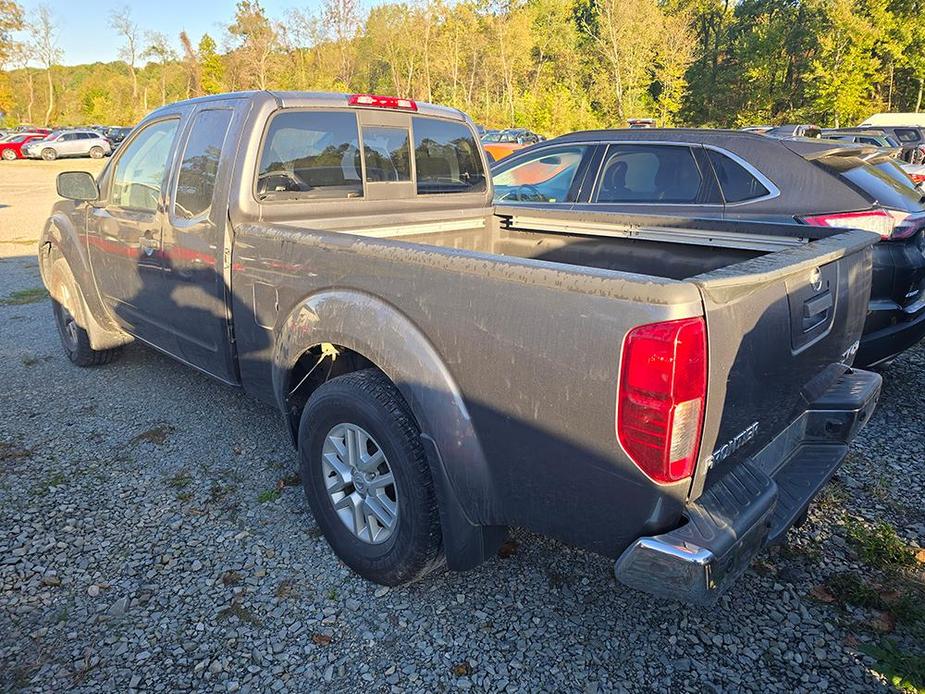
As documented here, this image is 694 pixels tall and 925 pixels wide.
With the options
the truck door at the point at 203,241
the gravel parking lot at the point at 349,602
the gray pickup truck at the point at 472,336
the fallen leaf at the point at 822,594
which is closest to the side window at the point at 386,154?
the gray pickup truck at the point at 472,336

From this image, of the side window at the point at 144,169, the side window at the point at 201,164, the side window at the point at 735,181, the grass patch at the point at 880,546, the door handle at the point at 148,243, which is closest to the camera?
the grass patch at the point at 880,546

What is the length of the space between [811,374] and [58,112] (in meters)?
89.0

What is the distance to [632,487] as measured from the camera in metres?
1.88

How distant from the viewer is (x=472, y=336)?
2131mm

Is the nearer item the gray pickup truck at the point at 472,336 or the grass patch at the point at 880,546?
the gray pickup truck at the point at 472,336

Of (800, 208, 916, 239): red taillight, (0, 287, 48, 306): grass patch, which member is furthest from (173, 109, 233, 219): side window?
(0, 287, 48, 306): grass patch

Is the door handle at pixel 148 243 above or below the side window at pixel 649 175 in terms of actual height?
below

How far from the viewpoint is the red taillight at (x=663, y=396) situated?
5.72ft

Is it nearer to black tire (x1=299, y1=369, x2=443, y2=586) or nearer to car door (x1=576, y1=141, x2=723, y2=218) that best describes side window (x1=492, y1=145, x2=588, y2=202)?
car door (x1=576, y1=141, x2=723, y2=218)

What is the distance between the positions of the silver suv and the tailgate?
42.8 m

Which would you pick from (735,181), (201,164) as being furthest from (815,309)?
(201,164)

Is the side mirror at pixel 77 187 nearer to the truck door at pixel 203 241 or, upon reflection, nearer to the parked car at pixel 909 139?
the truck door at pixel 203 241

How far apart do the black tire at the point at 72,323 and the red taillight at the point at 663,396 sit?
471 cm

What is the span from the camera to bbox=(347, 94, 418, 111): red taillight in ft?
12.0
